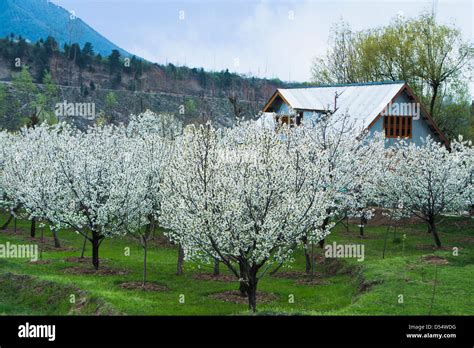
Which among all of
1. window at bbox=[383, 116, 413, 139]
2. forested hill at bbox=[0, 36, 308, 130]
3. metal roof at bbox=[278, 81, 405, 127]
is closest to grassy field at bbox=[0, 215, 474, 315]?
window at bbox=[383, 116, 413, 139]

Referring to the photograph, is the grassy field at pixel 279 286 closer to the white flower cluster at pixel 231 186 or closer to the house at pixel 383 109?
the white flower cluster at pixel 231 186

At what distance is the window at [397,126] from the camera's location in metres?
55.2

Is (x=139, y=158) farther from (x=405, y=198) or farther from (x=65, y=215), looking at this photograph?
(x=405, y=198)

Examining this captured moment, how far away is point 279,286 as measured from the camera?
94.7 ft

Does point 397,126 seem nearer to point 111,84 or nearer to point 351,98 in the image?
point 351,98

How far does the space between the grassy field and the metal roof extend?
18.7 metres

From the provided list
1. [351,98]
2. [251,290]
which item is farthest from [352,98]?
[251,290]

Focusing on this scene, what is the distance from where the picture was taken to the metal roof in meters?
Result: 54.4

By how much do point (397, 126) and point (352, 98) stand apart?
511cm

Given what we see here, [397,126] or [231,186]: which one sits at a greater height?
[397,126]

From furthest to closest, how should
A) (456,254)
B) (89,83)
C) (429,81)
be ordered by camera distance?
(89,83) → (429,81) → (456,254)

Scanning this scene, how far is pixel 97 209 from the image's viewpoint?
30797mm
